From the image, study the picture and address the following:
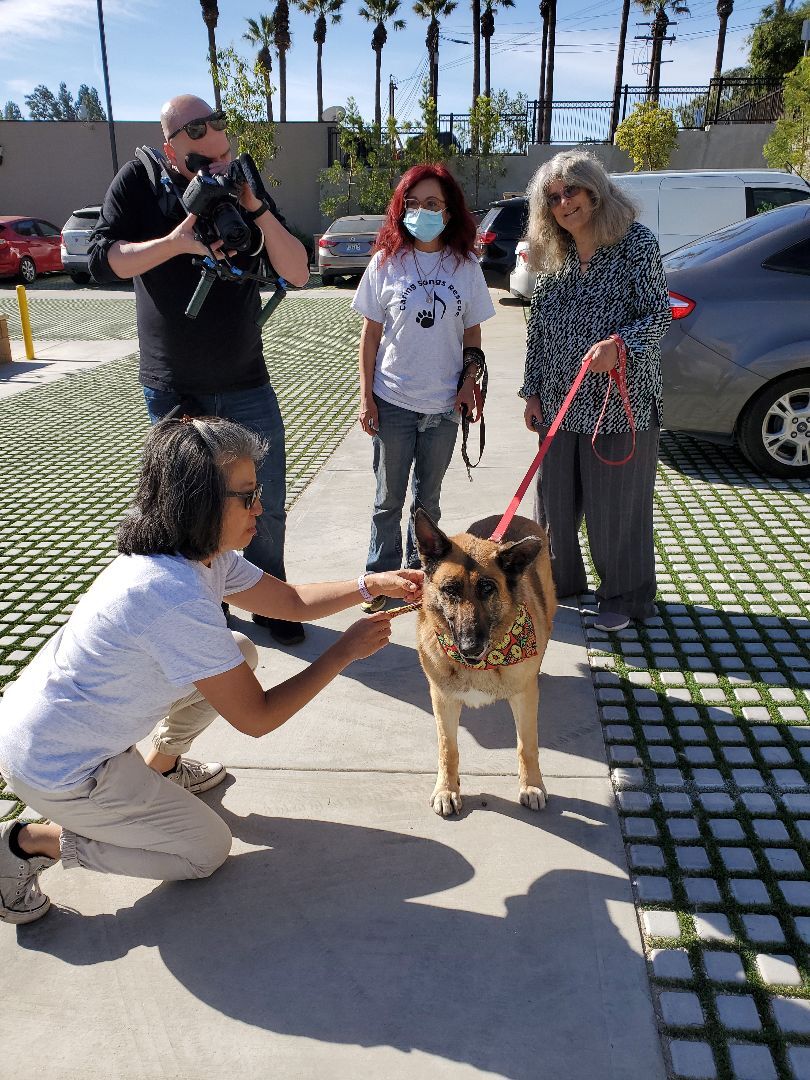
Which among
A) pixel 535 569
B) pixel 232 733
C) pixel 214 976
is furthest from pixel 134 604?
pixel 535 569

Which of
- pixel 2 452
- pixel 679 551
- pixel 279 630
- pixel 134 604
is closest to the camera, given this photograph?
pixel 134 604

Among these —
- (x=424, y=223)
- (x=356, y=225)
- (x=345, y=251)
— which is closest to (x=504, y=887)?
(x=424, y=223)

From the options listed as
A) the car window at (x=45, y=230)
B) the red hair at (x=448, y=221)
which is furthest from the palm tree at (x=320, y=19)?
the red hair at (x=448, y=221)

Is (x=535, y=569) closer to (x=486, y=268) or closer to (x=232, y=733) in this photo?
(x=232, y=733)

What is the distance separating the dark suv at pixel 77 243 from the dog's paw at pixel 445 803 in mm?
19902

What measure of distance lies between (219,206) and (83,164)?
1309 inches

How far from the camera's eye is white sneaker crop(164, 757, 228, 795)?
124 inches

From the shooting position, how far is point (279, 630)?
430 centimetres

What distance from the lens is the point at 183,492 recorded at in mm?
2416

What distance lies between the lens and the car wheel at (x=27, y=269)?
72.0ft

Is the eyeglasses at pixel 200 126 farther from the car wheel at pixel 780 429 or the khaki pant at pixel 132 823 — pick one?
the car wheel at pixel 780 429

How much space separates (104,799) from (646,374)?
2933 millimetres

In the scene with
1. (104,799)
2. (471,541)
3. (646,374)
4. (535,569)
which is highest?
(646,374)

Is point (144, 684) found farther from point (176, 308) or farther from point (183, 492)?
point (176, 308)
